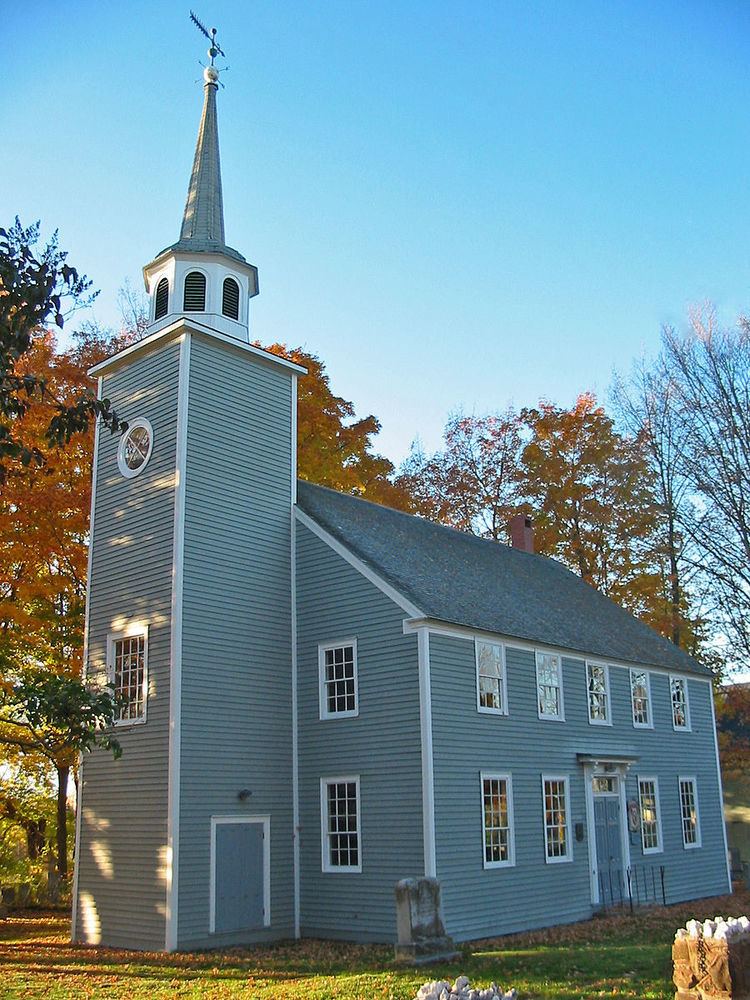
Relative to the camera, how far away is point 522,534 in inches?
1163

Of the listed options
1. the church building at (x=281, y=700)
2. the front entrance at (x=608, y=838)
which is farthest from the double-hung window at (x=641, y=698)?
the front entrance at (x=608, y=838)

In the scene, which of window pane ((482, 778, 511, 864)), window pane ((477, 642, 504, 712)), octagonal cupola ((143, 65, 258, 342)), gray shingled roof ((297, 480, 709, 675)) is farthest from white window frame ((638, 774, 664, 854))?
Result: octagonal cupola ((143, 65, 258, 342))

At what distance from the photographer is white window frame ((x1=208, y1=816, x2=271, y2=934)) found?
16.2 metres

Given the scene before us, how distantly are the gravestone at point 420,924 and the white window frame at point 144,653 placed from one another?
5.76 meters

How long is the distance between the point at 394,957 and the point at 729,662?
20.7 meters

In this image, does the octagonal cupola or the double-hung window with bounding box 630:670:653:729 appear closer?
the octagonal cupola

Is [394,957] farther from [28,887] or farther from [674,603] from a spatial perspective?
[674,603]

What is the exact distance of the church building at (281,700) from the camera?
16.5 metres

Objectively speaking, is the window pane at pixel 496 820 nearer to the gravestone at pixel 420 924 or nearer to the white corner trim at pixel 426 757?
the white corner trim at pixel 426 757

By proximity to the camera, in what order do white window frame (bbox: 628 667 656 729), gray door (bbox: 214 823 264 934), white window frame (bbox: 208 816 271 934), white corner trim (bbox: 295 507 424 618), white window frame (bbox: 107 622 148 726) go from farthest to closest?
white window frame (bbox: 628 667 656 729), white window frame (bbox: 107 622 148 726), white corner trim (bbox: 295 507 424 618), gray door (bbox: 214 823 264 934), white window frame (bbox: 208 816 271 934)

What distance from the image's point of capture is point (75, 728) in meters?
14.5

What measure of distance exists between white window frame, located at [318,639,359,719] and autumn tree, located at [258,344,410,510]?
31.1 feet

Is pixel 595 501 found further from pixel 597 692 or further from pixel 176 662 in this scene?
pixel 176 662

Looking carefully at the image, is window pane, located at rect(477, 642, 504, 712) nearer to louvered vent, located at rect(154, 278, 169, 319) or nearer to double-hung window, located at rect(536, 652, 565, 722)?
double-hung window, located at rect(536, 652, 565, 722)
